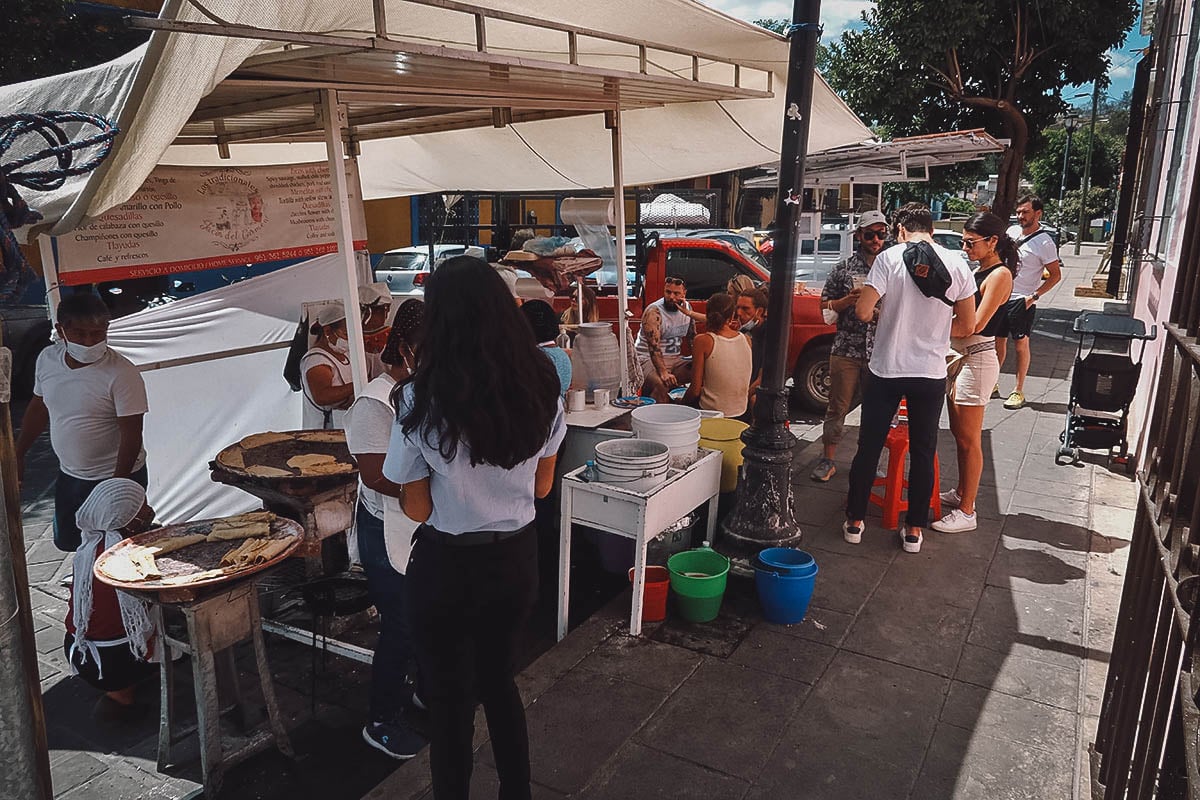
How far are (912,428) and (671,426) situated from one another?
1.56m

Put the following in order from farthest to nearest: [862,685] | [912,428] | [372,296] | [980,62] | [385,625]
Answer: [980,62] → [372,296] → [912,428] → [862,685] → [385,625]

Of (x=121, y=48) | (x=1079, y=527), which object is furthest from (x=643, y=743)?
(x=121, y=48)

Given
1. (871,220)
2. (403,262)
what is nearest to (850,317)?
(871,220)

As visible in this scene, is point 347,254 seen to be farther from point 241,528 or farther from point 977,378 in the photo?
point 977,378

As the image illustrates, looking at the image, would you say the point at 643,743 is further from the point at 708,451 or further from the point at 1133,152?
the point at 1133,152

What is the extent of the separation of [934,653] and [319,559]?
3.31 m

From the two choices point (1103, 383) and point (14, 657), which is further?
point (1103, 383)

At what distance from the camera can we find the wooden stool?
308 centimetres

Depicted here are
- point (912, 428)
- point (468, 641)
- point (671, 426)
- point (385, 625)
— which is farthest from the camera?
point (912, 428)

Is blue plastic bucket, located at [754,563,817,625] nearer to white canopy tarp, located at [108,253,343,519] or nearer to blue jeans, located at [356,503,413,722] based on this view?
blue jeans, located at [356,503,413,722]

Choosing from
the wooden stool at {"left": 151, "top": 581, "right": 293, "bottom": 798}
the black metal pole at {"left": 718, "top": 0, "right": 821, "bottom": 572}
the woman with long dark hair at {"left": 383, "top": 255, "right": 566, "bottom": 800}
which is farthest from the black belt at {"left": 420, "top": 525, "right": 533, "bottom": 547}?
the black metal pole at {"left": 718, "top": 0, "right": 821, "bottom": 572}

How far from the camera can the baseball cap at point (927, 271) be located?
175 inches

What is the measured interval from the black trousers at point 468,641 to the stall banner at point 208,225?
300 cm

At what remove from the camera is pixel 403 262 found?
12.5 metres
